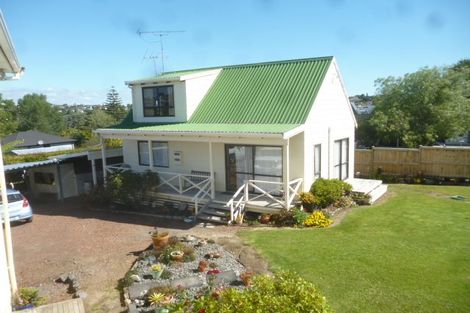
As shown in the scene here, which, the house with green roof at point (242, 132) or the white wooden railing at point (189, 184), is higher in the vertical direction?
the house with green roof at point (242, 132)

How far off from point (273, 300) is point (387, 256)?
19.9ft

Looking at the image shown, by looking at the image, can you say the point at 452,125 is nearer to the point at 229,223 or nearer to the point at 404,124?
the point at 404,124

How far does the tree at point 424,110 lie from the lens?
→ 2447cm

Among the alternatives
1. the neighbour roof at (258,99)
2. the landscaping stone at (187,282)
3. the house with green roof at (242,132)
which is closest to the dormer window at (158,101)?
the house with green roof at (242,132)

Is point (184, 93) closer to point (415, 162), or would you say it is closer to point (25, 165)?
point (25, 165)

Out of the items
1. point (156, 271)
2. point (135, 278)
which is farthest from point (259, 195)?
point (135, 278)

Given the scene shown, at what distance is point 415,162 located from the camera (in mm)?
21109

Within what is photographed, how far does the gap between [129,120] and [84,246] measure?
9.51 meters

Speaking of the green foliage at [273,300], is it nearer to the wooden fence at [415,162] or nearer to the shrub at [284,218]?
the shrub at [284,218]

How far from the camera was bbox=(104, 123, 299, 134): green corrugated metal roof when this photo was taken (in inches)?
553

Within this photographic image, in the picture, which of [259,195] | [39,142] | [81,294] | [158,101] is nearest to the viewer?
[81,294]

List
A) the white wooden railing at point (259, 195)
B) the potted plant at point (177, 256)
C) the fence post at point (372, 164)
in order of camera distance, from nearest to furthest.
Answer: the potted plant at point (177, 256) < the white wooden railing at point (259, 195) < the fence post at point (372, 164)

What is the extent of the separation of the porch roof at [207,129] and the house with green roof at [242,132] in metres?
0.04

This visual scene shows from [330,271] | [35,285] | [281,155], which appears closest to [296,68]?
[281,155]
